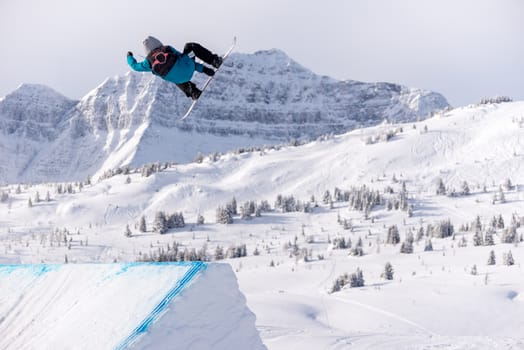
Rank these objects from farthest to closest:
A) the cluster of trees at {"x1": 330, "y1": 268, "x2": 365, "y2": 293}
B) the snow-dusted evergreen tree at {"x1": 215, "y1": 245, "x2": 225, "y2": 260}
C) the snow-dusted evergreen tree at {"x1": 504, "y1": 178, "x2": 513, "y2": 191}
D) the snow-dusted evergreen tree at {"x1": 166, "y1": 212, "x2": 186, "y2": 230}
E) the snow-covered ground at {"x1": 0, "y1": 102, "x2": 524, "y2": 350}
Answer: the snow-dusted evergreen tree at {"x1": 504, "y1": 178, "x2": 513, "y2": 191} < the snow-dusted evergreen tree at {"x1": 166, "y1": 212, "x2": 186, "y2": 230} < the snow-dusted evergreen tree at {"x1": 215, "y1": 245, "x2": 225, "y2": 260} < the cluster of trees at {"x1": 330, "y1": 268, "x2": 365, "y2": 293} < the snow-covered ground at {"x1": 0, "y1": 102, "x2": 524, "y2": 350}

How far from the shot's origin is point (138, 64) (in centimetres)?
1501

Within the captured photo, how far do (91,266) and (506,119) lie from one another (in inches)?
5085

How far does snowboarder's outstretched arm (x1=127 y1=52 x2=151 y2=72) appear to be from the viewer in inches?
582

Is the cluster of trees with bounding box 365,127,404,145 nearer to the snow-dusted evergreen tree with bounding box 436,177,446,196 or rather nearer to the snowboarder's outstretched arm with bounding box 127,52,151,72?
the snow-dusted evergreen tree with bounding box 436,177,446,196

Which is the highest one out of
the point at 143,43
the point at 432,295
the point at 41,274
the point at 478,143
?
the point at 478,143

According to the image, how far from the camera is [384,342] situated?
19.0 m

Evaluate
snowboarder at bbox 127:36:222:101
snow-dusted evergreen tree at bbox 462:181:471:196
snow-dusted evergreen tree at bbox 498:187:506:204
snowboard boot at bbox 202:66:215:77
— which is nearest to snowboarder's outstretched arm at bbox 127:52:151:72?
snowboarder at bbox 127:36:222:101

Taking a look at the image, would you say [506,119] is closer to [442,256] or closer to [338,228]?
[338,228]

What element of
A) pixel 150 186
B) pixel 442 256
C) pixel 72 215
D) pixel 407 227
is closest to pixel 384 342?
pixel 442 256

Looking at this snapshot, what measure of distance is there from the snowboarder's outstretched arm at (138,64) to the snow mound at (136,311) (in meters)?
5.12

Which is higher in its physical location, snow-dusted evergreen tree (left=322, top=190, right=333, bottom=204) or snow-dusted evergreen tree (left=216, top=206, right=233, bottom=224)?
snow-dusted evergreen tree (left=322, top=190, right=333, bottom=204)

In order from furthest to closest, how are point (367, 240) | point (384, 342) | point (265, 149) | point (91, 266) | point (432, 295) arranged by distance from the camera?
point (265, 149), point (367, 240), point (432, 295), point (384, 342), point (91, 266)

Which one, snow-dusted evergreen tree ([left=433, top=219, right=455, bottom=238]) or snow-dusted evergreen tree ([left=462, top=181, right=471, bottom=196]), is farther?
snow-dusted evergreen tree ([left=462, top=181, right=471, bottom=196])

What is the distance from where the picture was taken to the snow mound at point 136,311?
36.5 ft
